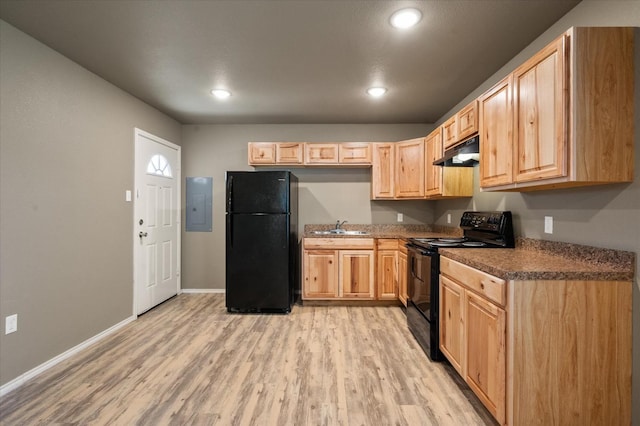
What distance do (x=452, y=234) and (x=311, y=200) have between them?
1.93 metres

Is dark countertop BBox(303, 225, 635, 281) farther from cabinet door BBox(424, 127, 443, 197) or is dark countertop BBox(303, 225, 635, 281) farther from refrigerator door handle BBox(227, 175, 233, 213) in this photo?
refrigerator door handle BBox(227, 175, 233, 213)

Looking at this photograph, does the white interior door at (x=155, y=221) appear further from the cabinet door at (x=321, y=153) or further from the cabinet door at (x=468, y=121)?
the cabinet door at (x=468, y=121)

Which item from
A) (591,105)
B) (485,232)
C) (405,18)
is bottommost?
(485,232)

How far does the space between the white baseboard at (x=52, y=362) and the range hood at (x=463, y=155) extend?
12.2 ft

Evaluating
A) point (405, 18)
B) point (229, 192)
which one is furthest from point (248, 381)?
point (405, 18)

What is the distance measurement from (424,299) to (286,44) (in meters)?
2.36

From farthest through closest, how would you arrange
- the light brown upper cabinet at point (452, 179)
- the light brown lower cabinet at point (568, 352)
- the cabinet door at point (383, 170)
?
the cabinet door at point (383, 170), the light brown upper cabinet at point (452, 179), the light brown lower cabinet at point (568, 352)

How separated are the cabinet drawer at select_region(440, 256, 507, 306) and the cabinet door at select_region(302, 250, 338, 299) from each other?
1.62 meters

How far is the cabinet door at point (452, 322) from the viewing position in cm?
195

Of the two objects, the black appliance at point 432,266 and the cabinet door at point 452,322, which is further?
the black appliance at point 432,266

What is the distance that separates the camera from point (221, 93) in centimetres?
313

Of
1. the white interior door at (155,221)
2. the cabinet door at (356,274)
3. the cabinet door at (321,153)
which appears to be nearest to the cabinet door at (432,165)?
the cabinet door at (356,274)

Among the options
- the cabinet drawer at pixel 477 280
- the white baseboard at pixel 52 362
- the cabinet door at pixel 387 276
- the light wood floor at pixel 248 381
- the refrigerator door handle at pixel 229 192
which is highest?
the refrigerator door handle at pixel 229 192

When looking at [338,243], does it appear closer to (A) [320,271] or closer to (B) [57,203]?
(A) [320,271]
